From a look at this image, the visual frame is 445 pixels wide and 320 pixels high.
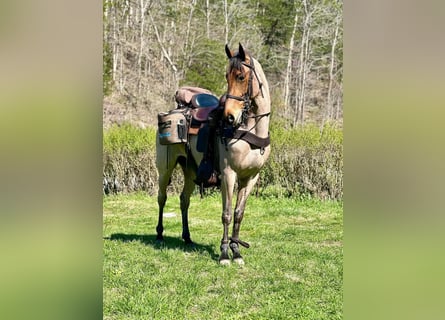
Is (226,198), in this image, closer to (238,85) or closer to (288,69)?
(238,85)

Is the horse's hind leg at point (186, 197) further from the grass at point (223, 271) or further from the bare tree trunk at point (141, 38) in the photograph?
the bare tree trunk at point (141, 38)

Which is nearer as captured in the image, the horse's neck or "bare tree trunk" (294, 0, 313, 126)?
the horse's neck

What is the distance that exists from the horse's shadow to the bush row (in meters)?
2.47

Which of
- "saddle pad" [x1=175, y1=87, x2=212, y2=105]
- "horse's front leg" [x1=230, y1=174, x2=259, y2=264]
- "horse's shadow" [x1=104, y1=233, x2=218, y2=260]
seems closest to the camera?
"horse's front leg" [x1=230, y1=174, x2=259, y2=264]

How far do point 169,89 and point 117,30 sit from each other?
184 cm

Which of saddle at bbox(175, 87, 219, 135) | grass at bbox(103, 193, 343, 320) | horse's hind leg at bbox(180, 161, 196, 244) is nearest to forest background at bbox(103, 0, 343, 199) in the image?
grass at bbox(103, 193, 343, 320)

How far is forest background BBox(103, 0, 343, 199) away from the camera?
9188 mm

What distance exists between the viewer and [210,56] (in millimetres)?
10336

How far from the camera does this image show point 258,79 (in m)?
3.21

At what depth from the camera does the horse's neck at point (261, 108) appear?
3.27 metres

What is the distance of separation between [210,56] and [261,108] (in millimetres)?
7373

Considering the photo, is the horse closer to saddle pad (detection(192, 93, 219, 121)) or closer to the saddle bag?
the saddle bag
